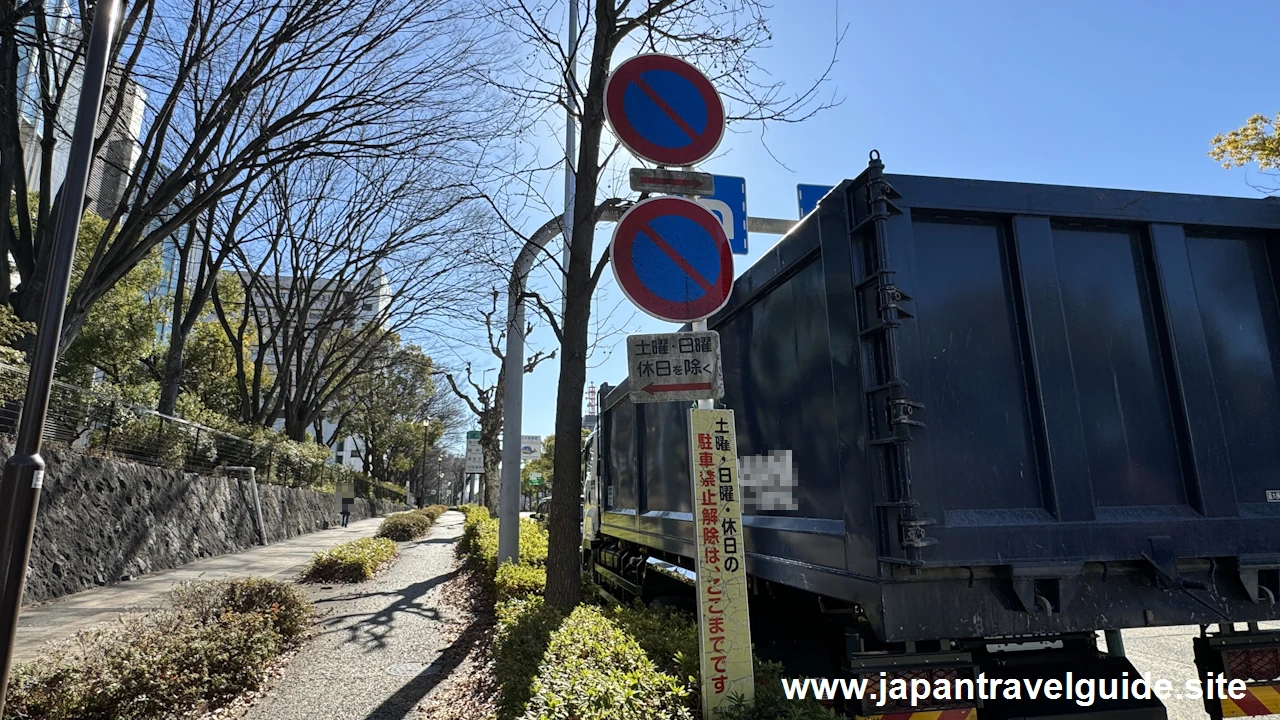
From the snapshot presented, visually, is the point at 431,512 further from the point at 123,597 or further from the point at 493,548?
the point at 123,597

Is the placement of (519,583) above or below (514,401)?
below

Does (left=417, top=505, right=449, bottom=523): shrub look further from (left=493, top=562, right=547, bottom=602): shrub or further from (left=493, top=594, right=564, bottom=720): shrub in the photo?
(left=493, top=594, right=564, bottom=720): shrub

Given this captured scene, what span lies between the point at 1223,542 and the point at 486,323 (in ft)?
57.3

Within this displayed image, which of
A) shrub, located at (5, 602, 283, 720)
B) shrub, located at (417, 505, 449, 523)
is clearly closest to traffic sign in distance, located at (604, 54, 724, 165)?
shrub, located at (5, 602, 283, 720)

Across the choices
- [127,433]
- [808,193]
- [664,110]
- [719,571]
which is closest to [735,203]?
[808,193]

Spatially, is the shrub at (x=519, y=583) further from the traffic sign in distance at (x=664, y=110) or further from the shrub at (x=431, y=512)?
the shrub at (x=431, y=512)

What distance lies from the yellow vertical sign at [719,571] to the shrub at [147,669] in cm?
370

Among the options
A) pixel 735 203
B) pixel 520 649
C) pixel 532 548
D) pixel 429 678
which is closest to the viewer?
pixel 520 649

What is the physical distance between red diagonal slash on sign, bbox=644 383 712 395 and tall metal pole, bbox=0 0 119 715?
3.15m

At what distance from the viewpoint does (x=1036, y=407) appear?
2605mm

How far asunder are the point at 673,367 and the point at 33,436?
137 inches

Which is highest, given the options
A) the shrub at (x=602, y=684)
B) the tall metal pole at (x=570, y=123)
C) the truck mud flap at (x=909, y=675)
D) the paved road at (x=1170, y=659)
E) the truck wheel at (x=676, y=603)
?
the tall metal pole at (x=570, y=123)

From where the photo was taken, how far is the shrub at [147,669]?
3945 millimetres

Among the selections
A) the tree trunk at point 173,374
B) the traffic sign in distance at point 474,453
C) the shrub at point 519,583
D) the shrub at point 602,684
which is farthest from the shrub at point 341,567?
the traffic sign in distance at point 474,453
